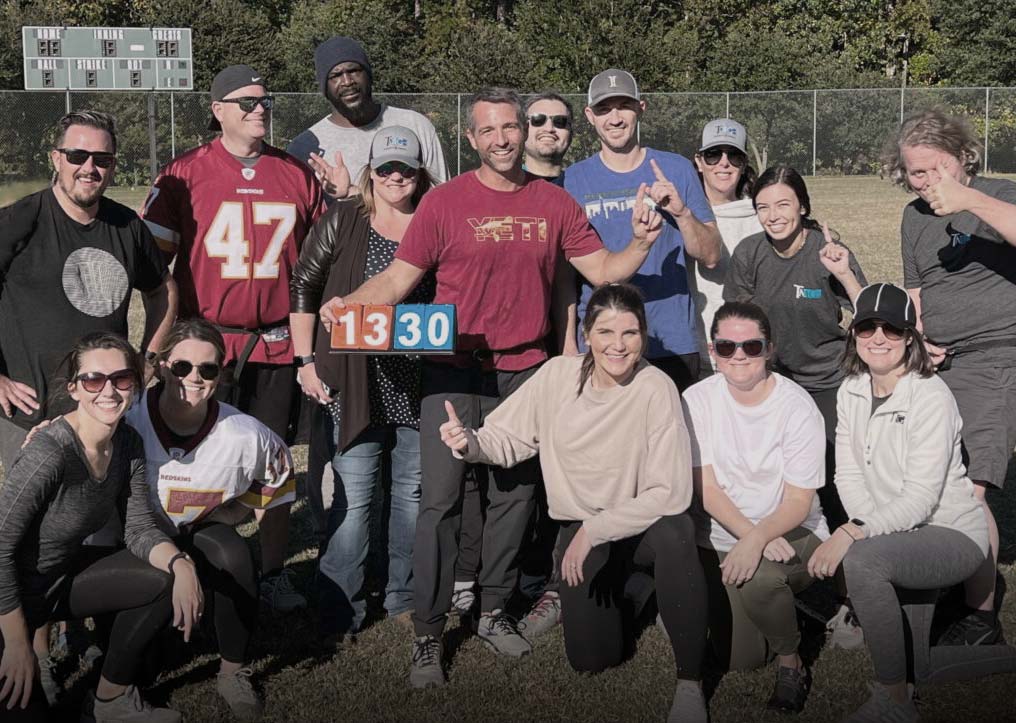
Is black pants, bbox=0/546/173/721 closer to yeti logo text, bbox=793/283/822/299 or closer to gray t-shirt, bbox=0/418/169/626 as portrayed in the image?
gray t-shirt, bbox=0/418/169/626

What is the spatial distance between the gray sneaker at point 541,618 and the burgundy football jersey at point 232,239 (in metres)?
1.65

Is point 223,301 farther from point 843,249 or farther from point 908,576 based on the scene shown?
point 908,576

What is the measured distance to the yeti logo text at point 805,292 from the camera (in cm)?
545

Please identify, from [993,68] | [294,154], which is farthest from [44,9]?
[294,154]

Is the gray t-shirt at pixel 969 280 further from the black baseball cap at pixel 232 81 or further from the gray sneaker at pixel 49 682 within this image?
the gray sneaker at pixel 49 682

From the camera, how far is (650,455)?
190 inches

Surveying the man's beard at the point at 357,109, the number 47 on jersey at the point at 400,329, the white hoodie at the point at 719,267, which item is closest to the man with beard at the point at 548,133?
the white hoodie at the point at 719,267

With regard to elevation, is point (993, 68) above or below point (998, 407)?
above

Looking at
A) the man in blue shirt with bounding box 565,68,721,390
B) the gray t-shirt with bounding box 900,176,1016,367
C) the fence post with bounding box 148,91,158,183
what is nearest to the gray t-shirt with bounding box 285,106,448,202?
the man in blue shirt with bounding box 565,68,721,390

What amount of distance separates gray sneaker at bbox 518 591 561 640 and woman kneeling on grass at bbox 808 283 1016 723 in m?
1.32

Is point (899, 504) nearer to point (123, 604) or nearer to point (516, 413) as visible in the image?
point (516, 413)

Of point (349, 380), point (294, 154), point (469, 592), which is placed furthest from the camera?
point (294, 154)

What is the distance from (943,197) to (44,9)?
117ft

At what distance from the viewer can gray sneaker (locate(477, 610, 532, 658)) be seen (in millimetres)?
5171
